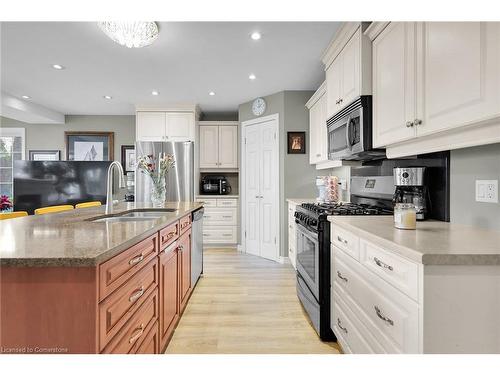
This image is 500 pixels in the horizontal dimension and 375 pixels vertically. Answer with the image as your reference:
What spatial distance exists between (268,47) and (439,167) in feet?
6.42

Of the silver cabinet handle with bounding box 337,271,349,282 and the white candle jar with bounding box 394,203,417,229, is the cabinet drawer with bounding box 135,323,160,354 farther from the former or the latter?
the white candle jar with bounding box 394,203,417,229

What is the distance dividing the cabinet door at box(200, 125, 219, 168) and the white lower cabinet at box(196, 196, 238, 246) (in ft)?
2.38

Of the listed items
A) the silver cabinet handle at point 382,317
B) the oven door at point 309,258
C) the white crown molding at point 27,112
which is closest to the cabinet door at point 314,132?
the oven door at point 309,258

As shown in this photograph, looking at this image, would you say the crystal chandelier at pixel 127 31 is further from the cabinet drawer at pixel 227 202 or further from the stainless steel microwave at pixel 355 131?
the cabinet drawer at pixel 227 202

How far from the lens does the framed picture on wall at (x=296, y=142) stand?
13.5ft

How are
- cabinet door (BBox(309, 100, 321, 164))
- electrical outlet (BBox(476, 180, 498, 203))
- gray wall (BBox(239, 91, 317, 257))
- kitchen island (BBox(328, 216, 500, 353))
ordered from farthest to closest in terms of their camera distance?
1. gray wall (BBox(239, 91, 317, 257))
2. cabinet door (BBox(309, 100, 321, 164))
3. electrical outlet (BBox(476, 180, 498, 203))
4. kitchen island (BBox(328, 216, 500, 353))

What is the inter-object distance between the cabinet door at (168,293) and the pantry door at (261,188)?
228 centimetres

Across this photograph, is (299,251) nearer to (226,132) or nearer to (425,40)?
(425,40)

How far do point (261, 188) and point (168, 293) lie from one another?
9.06ft

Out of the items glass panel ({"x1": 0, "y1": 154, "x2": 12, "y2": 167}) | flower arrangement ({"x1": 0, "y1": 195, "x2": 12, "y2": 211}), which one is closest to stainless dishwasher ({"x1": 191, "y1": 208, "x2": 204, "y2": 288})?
flower arrangement ({"x1": 0, "y1": 195, "x2": 12, "y2": 211})

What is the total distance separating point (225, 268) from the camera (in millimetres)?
3709

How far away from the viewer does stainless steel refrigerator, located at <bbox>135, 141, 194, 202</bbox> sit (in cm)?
463

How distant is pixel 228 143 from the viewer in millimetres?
5117
